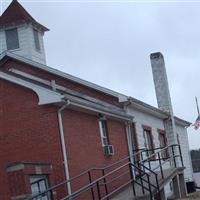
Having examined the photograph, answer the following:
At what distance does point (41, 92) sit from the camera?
66.3ft

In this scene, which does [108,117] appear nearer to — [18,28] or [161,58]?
[161,58]

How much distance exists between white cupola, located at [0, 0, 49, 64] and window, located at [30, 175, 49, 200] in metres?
→ 12.4

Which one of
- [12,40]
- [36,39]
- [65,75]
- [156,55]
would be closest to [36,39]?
[36,39]

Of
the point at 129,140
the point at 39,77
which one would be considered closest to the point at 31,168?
the point at 129,140

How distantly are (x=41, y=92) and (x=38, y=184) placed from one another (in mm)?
3292

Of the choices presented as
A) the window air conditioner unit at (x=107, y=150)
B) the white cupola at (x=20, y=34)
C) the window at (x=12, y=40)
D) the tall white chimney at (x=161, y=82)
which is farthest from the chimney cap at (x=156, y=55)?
the window air conditioner unit at (x=107, y=150)

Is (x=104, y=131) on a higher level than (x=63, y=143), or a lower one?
higher

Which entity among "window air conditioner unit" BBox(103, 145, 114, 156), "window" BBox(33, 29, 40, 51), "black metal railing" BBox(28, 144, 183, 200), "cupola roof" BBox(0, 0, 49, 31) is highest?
"cupola roof" BBox(0, 0, 49, 31)

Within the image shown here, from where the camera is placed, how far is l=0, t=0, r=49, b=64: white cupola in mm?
30781

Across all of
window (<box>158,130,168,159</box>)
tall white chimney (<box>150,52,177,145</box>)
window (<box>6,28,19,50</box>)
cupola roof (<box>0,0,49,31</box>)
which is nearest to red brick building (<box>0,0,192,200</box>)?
tall white chimney (<box>150,52,177,145</box>)

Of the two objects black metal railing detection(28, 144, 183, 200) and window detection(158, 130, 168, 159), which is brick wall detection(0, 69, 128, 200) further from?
window detection(158, 130, 168, 159)

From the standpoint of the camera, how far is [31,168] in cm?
1783

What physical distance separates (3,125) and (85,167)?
3.36m

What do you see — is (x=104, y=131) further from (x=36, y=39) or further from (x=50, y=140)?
(x=36, y=39)
